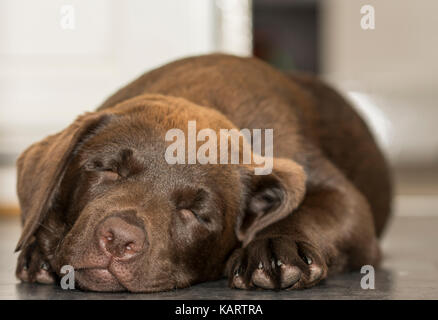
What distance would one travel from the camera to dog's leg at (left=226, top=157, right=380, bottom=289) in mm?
2553

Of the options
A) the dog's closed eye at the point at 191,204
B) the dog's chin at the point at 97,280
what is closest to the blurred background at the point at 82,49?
the dog's closed eye at the point at 191,204

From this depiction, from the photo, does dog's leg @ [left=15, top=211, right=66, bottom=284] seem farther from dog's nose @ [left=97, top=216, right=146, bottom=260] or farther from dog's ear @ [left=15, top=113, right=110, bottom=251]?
dog's nose @ [left=97, top=216, right=146, bottom=260]

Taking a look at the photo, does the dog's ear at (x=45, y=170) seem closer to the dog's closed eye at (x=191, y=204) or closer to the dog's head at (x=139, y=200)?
the dog's head at (x=139, y=200)

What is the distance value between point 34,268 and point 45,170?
37 centimetres

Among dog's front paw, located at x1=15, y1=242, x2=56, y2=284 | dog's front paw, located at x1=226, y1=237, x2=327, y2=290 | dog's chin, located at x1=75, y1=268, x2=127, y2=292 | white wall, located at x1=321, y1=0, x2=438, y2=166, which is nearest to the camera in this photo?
dog's chin, located at x1=75, y1=268, x2=127, y2=292

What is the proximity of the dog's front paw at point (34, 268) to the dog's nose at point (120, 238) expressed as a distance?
21.0 inches

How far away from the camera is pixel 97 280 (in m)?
2.44

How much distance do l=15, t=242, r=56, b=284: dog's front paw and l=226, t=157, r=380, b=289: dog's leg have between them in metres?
0.65

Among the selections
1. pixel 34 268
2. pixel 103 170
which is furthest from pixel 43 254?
pixel 103 170

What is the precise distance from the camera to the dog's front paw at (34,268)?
2797mm

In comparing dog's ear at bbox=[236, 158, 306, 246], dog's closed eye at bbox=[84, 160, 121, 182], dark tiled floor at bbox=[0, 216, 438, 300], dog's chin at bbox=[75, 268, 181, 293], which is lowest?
dark tiled floor at bbox=[0, 216, 438, 300]

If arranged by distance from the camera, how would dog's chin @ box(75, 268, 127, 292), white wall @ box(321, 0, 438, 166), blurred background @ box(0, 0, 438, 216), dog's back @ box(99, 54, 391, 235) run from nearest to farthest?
1. dog's chin @ box(75, 268, 127, 292)
2. dog's back @ box(99, 54, 391, 235)
3. blurred background @ box(0, 0, 438, 216)
4. white wall @ box(321, 0, 438, 166)

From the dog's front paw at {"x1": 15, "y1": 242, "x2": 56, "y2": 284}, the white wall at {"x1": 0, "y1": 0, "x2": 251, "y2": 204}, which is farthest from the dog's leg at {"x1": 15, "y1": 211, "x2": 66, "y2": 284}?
the white wall at {"x1": 0, "y1": 0, "x2": 251, "y2": 204}
